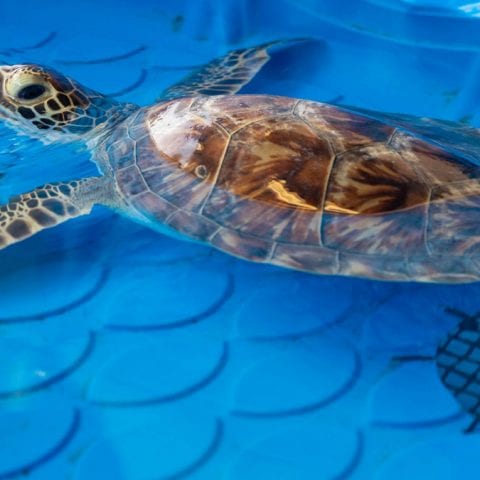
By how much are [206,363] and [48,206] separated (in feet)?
2.94

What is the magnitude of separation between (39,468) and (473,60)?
2695mm

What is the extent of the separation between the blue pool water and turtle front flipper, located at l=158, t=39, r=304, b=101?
65 centimetres

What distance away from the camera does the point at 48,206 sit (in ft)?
8.96

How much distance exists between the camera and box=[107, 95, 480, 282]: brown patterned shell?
222cm

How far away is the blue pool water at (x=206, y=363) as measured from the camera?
2.08m

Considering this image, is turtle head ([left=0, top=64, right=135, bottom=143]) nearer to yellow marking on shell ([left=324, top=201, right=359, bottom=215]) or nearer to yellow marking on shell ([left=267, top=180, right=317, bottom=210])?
yellow marking on shell ([left=267, top=180, right=317, bottom=210])

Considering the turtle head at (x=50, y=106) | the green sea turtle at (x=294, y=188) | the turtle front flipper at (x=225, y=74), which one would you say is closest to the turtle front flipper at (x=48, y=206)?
the green sea turtle at (x=294, y=188)

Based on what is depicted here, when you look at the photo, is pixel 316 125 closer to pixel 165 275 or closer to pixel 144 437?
pixel 165 275

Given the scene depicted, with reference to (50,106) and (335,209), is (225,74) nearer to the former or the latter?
(50,106)


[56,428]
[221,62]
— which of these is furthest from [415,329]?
[221,62]

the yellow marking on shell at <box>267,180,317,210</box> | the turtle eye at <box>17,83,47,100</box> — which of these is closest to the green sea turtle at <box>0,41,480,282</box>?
the yellow marking on shell at <box>267,180,317,210</box>

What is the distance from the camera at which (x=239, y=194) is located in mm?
2436

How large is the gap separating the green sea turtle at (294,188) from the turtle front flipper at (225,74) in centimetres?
57

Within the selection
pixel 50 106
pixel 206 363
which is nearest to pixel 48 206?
pixel 50 106
